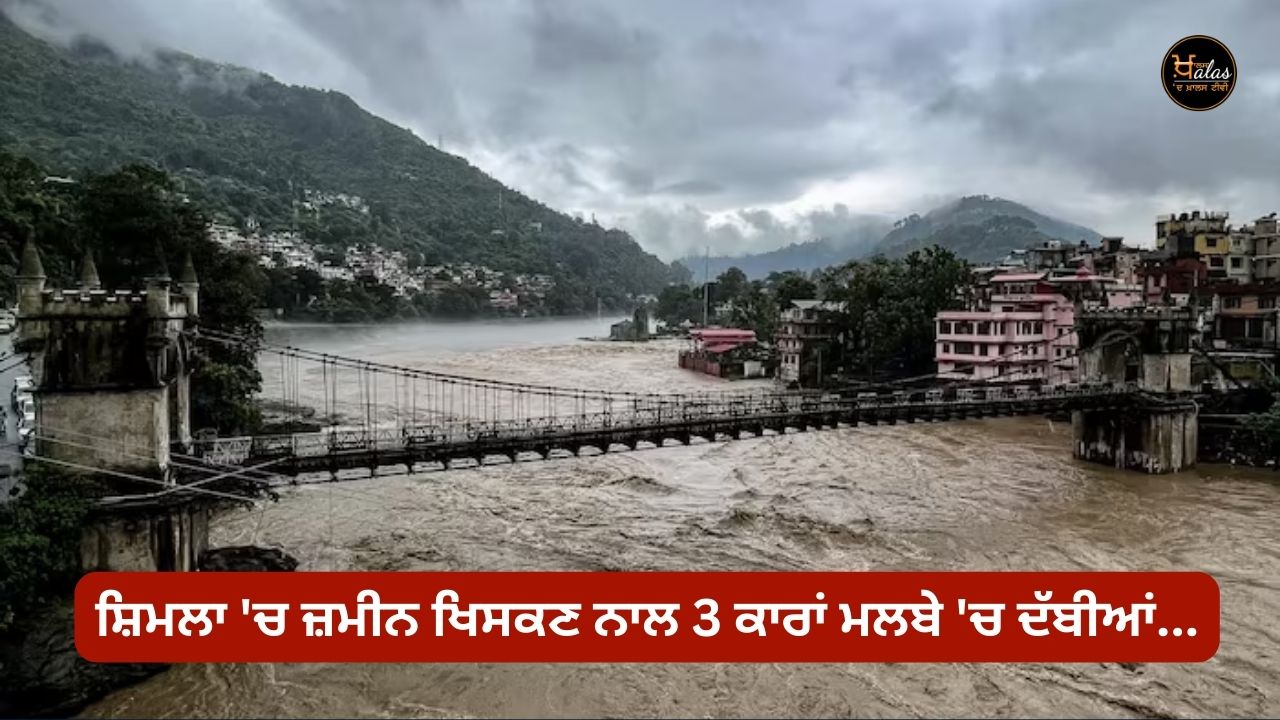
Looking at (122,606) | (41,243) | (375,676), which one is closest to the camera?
(122,606)

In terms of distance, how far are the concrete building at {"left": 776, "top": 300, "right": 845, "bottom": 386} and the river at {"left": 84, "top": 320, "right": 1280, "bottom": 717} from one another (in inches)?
543

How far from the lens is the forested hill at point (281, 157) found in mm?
95812

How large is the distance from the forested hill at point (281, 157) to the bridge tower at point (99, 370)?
62835 mm

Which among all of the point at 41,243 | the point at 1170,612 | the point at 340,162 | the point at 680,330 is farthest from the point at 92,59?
the point at 1170,612

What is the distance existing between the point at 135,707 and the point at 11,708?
148cm

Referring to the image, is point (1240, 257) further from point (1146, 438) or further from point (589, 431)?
point (589, 431)

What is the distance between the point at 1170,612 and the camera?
35.8 ft

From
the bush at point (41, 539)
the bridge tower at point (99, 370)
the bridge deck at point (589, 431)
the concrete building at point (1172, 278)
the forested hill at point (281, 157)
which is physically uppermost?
the forested hill at point (281, 157)

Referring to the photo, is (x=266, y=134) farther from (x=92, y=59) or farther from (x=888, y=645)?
(x=888, y=645)

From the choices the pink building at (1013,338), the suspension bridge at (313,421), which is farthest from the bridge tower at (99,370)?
the pink building at (1013,338)

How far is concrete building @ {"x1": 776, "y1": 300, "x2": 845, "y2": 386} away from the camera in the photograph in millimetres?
48594

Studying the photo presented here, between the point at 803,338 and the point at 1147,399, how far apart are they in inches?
945

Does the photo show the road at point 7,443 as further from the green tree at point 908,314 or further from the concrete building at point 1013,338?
the green tree at point 908,314

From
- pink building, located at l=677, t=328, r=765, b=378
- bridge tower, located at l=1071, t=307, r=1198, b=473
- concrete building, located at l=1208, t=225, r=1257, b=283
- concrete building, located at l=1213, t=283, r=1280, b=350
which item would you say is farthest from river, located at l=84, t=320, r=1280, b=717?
concrete building, located at l=1208, t=225, r=1257, b=283
